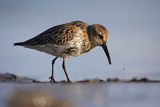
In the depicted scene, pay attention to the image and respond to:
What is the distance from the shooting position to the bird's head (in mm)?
12055

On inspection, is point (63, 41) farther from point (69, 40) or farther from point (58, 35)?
point (58, 35)

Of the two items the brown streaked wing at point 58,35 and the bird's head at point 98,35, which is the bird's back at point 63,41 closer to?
the brown streaked wing at point 58,35

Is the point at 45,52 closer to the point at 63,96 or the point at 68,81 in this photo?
the point at 68,81

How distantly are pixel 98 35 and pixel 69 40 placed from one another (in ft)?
2.80

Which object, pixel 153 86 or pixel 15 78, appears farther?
pixel 15 78

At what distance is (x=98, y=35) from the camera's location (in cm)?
1221

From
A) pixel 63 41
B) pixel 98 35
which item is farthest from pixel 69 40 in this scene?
pixel 98 35

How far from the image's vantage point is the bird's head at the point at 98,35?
1205 cm

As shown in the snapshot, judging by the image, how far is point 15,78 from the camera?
11344 mm

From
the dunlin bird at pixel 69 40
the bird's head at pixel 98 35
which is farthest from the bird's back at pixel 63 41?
the bird's head at pixel 98 35

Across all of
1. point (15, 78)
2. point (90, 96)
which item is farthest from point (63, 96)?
point (15, 78)

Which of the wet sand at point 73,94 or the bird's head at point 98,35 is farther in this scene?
the bird's head at point 98,35

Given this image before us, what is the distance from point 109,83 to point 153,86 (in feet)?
2.93

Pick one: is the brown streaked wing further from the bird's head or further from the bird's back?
the bird's head
